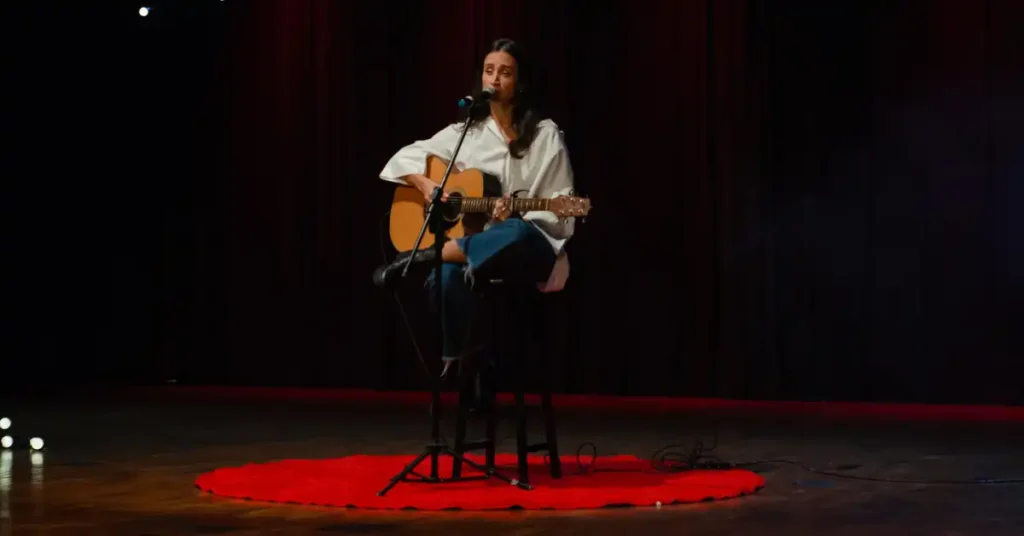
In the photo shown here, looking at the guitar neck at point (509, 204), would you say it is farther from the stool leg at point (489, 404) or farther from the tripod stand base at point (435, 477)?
the tripod stand base at point (435, 477)

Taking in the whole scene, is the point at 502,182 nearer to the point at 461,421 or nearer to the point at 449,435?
the point at 461,421

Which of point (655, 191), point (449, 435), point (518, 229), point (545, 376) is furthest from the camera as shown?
point (655, 191)

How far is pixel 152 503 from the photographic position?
3.52m

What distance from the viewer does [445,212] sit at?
3676mm

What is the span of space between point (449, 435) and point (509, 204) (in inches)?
71.6

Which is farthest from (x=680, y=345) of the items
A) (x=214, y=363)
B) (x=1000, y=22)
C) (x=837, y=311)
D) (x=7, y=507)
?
(x=7, y=507)

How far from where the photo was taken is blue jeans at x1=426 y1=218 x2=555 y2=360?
3527 mm

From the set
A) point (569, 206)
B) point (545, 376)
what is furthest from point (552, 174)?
point (545, 376)

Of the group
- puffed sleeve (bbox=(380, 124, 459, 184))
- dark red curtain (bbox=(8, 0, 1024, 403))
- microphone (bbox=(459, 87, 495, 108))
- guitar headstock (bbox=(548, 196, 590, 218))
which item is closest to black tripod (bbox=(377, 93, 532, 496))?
microphone (bbox=(459, 87, 495, 108))

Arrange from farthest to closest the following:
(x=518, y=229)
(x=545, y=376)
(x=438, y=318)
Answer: (x=545, y=376) < (x=438, y=318) < (x=518, y=229)

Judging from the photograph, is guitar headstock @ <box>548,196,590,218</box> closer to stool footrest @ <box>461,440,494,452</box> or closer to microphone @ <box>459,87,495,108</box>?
microphone @ <box>459,87,495,108</box>

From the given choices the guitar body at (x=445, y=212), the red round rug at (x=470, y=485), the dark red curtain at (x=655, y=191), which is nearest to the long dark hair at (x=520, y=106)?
the guitar body at (x=445, y=212)

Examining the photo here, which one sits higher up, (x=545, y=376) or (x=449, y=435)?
(x=545, y=376)

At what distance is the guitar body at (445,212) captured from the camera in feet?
12.1
